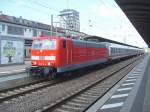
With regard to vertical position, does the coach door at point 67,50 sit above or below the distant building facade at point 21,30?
below

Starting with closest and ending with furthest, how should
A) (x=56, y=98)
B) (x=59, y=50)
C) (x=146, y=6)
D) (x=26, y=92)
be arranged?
1. (x=56, y=98)
2. (x=26, y=92)
3. (x=59, y=50)
4. (x=146, y=6)

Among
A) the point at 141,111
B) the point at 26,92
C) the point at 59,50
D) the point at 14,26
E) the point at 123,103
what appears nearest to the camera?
the point at 141,111

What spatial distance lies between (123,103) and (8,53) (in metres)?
25.4

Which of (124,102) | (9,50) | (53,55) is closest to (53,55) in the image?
(53,55)

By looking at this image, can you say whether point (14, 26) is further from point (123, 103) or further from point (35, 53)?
point (123, 103)

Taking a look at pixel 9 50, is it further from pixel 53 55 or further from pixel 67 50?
pixel 53 55

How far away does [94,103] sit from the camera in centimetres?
1185

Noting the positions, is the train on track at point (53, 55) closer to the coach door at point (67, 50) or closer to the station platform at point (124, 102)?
the coach door at point (67, 50)

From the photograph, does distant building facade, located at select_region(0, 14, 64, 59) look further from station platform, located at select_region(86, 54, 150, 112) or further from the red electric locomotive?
station platform, located at select_region(86, 54, 150, 112)

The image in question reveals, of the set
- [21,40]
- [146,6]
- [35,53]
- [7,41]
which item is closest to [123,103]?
[35,53]

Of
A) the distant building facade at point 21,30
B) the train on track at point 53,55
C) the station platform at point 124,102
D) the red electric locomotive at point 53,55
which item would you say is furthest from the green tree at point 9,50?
the station platform at point 124,102

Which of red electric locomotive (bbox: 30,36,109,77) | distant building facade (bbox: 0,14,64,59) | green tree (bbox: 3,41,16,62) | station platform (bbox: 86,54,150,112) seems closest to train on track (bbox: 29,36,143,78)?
red electric locomotive (bbox: 30,36,109,77)

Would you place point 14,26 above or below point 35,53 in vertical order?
above

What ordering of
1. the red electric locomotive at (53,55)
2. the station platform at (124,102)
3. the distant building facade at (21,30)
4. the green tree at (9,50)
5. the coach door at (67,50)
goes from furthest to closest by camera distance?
the distant building facade at (21,30)
the green tree at (9,50)
the coach door at (67,50)
the red electric locomotive at (53,55)
the station platform at (124,102)
